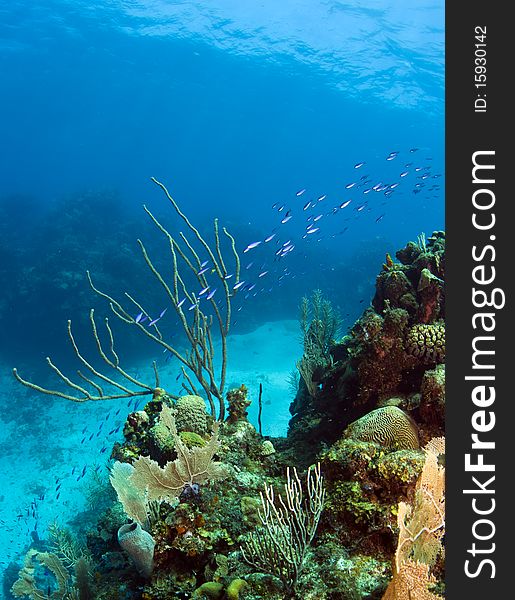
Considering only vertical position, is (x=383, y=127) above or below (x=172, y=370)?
above

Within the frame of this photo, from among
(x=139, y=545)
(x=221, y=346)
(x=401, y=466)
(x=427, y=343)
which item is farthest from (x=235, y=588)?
(x=221, y=346)

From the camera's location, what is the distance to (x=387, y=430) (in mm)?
3768

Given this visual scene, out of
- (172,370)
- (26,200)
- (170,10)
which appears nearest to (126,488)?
(172,370)

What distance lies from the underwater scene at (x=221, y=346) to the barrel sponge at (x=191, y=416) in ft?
0.09

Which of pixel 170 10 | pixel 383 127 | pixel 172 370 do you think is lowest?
pixel 172 370

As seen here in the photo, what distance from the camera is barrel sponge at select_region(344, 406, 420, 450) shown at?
12.1ft

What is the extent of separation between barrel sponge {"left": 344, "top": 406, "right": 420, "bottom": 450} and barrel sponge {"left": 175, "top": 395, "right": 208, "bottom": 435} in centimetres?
182

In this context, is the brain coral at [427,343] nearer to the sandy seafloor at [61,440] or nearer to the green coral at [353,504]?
the green coral at [353,504]

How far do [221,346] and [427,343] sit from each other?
779 inches

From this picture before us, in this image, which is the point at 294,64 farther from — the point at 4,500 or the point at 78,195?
the point at 4,500

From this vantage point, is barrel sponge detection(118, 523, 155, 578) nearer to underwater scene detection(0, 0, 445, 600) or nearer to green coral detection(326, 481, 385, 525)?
underwater scene detection(0, 0, 445, 600)

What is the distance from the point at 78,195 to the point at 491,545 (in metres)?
39.8

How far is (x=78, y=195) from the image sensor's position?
35.9m

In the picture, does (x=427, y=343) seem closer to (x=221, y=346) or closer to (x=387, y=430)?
(x=387, y=430)
